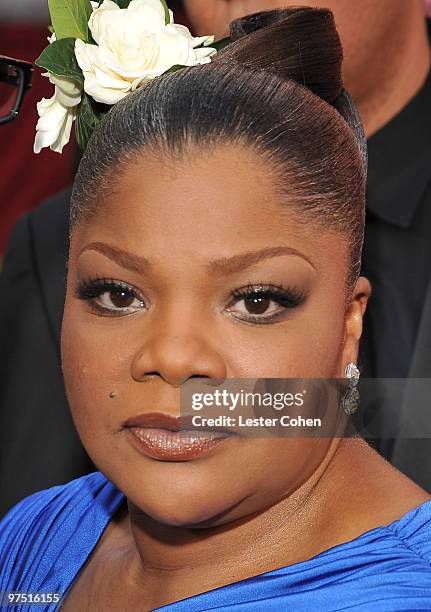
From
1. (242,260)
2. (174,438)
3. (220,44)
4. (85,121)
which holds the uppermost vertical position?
(220,44)

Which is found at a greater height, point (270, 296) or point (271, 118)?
point (271, 118)

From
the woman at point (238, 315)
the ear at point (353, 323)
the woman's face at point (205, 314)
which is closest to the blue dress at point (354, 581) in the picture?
the woman at point (238, 315)

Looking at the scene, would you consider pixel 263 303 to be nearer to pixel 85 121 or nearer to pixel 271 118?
pixel 271 118

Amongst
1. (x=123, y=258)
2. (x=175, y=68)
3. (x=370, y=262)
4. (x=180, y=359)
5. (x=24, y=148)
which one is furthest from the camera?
(x=24, y=148)

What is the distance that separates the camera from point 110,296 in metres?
1.63

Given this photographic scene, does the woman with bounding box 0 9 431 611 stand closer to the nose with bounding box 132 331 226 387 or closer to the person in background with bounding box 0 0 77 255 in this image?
the nose with bounding box 132 331 226 387

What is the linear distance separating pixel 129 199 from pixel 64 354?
265 mm

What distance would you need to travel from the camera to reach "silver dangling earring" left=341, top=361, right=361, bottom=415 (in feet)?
5.49

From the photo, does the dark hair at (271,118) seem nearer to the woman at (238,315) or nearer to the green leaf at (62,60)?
the woman at (238,315)

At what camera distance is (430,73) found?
2.80 meters

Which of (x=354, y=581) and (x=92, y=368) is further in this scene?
(x=92, y=368)

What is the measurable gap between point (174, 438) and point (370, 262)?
3.99 feet

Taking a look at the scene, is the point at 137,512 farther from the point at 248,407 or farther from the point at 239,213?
the point at 239,213

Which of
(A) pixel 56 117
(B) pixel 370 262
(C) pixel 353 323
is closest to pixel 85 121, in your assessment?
(A) pixel 56 117
